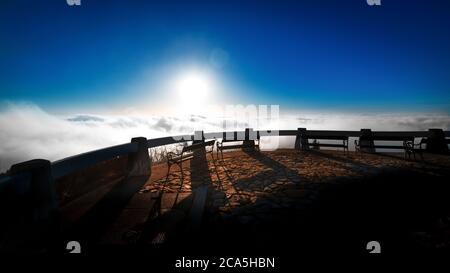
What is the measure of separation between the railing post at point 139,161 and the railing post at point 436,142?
12.8 metres

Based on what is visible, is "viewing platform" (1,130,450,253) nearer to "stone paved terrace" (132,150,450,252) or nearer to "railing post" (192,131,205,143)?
"stone paved terrace" (132,150,450,252)

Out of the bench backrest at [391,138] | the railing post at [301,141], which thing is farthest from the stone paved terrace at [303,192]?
the railing post at [301,141]

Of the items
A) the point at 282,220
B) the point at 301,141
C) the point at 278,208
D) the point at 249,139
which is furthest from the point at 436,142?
the point at 282,220

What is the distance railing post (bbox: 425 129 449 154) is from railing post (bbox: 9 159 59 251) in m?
14.2

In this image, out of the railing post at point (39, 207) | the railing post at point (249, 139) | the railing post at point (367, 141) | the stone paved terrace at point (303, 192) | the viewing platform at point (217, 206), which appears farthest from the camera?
the railing post at point (249, 139)

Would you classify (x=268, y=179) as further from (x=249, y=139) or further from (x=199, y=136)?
(x=249, y=139)

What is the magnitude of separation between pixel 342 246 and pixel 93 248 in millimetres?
3281

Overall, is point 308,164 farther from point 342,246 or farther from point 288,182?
point 342,246

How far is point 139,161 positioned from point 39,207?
11.0 feet

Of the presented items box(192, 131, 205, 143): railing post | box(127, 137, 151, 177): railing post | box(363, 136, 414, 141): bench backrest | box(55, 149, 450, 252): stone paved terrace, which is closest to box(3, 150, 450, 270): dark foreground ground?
box(55, 149, 450, 252): stone paved terrace

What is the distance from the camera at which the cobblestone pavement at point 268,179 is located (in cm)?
413

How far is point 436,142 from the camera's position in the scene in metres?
10.0

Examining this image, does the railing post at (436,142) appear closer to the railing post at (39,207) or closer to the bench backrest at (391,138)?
the bench backrest at (391,138)
